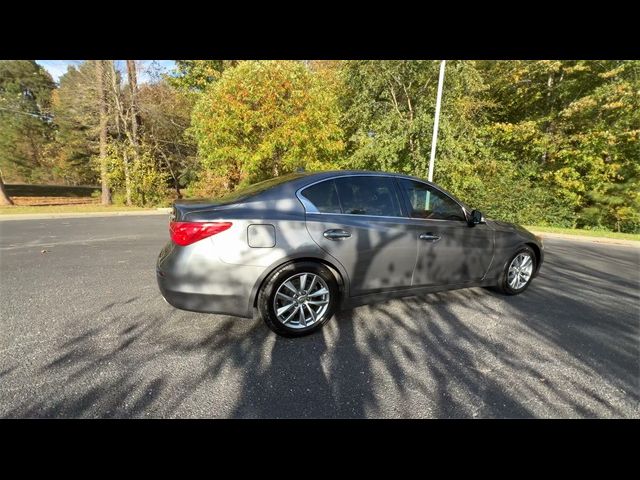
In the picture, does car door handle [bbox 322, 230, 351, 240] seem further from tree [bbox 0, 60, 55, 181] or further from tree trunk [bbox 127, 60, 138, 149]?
tree [bbox 0, 60, 55, 181]

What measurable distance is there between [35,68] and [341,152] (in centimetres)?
4763

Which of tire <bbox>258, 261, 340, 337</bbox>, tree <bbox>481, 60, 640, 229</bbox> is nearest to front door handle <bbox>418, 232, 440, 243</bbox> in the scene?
tire <bbox>258, 261, 340, 337</bbox>

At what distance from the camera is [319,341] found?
9.16ft

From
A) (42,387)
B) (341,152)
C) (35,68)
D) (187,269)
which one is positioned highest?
(35,68)

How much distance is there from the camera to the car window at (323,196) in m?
2.89

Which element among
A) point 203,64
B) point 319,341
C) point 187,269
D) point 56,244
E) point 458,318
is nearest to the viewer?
point 187,269

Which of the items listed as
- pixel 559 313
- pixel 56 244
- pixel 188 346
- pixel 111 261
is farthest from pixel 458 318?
pixel 56 244

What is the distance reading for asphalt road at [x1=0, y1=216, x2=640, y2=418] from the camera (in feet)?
6.57

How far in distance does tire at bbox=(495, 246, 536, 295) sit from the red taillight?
137 inches

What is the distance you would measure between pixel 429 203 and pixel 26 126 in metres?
48.9

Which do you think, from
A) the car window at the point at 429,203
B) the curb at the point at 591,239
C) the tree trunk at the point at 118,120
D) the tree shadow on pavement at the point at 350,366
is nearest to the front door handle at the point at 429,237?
the car window at the point at 429,203

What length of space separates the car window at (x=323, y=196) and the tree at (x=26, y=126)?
142ft

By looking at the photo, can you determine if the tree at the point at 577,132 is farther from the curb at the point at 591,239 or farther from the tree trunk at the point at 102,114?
the tree trunk at the point at 102,114

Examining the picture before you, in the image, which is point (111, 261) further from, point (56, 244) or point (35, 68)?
point (35, 68)
